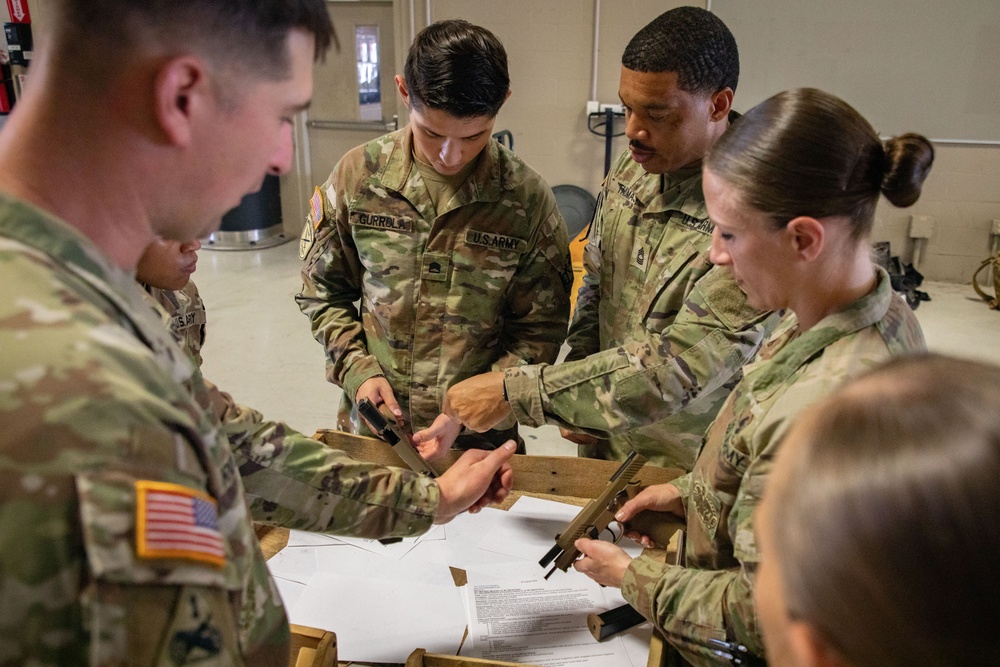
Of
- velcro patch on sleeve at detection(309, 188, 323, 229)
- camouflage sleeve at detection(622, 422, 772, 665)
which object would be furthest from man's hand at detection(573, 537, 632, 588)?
velcro patch on sleeve at detection(309, 188, 323, 229)

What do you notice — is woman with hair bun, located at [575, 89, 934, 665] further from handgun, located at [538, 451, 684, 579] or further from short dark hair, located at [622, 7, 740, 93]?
short dark hair, located at [622, 7, 740, 93]

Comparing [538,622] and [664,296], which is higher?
[664,296]

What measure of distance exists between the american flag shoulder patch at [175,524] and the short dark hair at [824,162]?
85 cm

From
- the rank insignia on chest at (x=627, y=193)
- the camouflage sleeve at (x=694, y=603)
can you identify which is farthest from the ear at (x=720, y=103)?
the camouflage sleeve at (x=694, y=603)

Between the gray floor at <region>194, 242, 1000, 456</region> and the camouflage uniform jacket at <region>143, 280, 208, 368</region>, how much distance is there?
189 cm

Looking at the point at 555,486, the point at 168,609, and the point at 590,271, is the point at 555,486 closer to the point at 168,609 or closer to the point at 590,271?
the point at 590,271

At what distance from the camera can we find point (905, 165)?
1051mm

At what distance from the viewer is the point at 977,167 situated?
5.38 metres

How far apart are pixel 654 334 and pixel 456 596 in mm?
681

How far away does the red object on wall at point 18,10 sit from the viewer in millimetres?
6738

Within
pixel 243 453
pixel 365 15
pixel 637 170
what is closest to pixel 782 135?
pixel 637 170

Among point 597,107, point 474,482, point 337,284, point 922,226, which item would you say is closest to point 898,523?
point 474,482

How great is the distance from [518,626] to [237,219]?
584 centimetres

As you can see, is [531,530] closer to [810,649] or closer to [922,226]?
[810,649]
